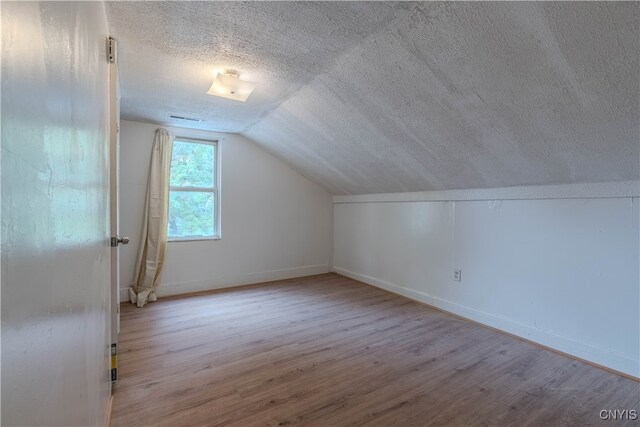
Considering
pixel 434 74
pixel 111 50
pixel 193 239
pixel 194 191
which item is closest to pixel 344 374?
pixel 434 74

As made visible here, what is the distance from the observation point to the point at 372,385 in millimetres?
1924

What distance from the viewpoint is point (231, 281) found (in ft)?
13.8

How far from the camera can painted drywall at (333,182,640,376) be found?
2.11m

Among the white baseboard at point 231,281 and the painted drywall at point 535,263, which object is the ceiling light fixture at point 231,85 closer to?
the painted drywall at point 535,263

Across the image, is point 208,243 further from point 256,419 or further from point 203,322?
point 256,419

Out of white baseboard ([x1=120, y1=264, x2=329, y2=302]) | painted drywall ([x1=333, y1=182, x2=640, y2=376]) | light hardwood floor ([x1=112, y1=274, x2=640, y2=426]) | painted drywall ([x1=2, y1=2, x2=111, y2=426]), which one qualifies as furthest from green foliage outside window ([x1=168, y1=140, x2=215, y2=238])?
painted drywall ([x1=2, y1=2, x2=111, y2=426])

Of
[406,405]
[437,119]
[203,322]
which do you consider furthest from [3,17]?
[203,322]

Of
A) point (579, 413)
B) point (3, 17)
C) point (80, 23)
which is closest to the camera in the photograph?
point (3, 17)

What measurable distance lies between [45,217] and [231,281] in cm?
385

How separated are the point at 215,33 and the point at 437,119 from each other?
165 centimetres

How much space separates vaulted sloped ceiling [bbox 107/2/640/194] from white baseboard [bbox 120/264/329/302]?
2201mm

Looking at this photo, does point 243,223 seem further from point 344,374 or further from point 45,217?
point 45,217

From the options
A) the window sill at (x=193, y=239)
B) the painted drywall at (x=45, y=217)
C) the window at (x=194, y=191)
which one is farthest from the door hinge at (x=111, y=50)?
the window sill at (x=193, y=239)

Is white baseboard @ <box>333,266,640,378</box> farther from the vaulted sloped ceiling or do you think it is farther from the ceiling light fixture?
→ the ceiling light fixture
